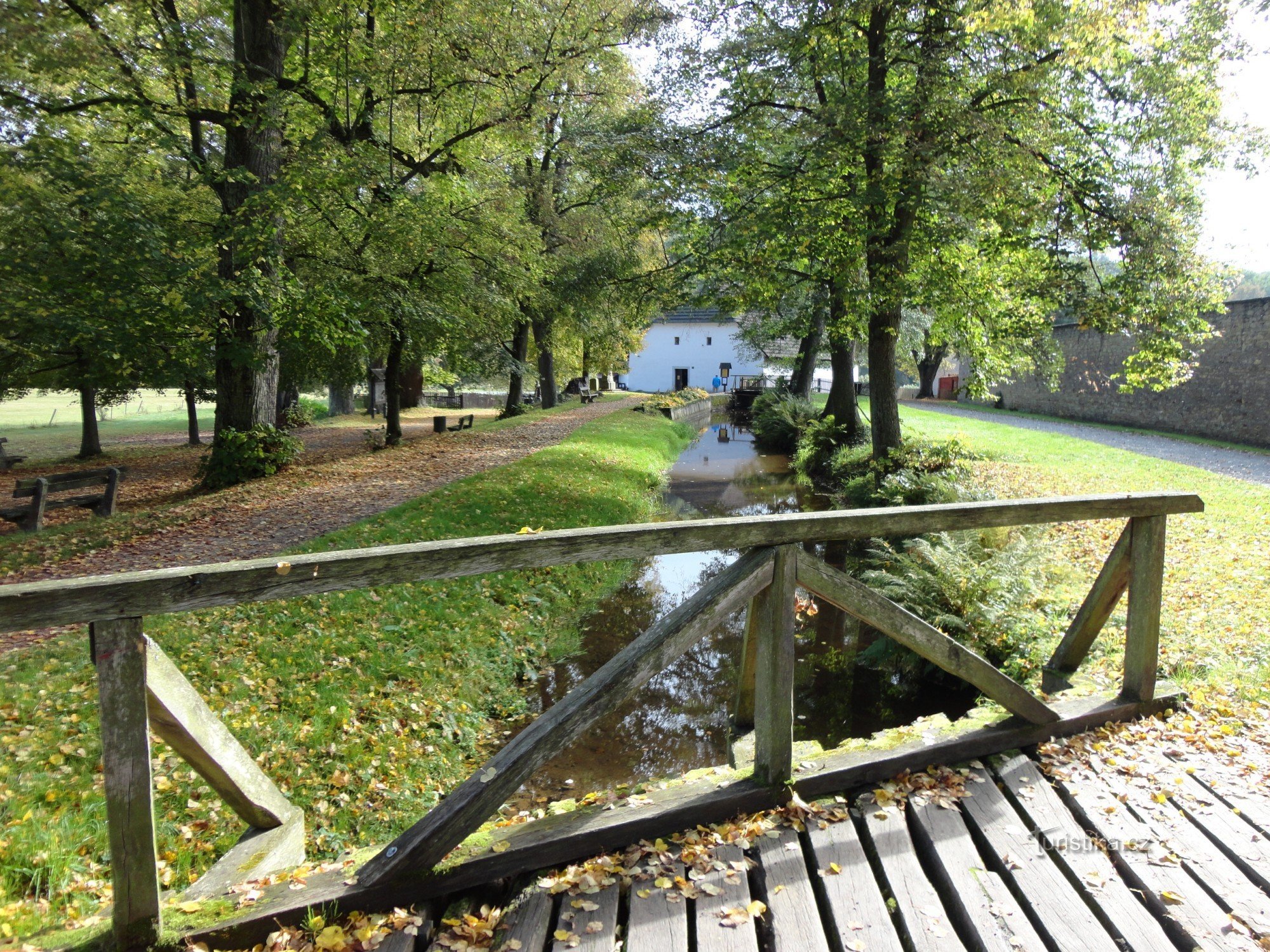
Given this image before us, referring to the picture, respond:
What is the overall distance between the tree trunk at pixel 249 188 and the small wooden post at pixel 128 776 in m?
9.84

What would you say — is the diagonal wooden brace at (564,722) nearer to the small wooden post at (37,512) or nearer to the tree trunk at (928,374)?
the small wooden post at (37,512)

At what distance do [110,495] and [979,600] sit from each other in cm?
1148

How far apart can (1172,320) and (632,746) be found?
9.83 meters

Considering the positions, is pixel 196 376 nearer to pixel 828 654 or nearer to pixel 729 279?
pixel 729 279

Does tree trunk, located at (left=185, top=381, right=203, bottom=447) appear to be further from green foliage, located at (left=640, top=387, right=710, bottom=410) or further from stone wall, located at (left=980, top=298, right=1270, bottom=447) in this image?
stone wall, located at (left=980, top=298, right=1270, bottom=447)

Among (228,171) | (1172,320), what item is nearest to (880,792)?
(1172,320)

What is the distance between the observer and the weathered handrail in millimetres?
1945

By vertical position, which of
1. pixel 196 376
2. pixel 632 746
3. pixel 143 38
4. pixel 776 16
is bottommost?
pixel 632 746

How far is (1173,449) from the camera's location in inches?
718

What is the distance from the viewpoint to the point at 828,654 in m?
7.84

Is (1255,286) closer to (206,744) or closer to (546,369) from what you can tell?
(546,369)

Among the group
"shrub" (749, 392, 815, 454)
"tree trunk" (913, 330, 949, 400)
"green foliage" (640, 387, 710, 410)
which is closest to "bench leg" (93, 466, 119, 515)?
"shrub" (749, 392, 815, 454)

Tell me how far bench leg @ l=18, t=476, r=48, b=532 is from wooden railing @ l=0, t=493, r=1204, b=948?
30.6 ft

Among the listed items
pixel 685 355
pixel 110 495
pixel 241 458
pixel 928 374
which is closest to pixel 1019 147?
pixel 241 458
